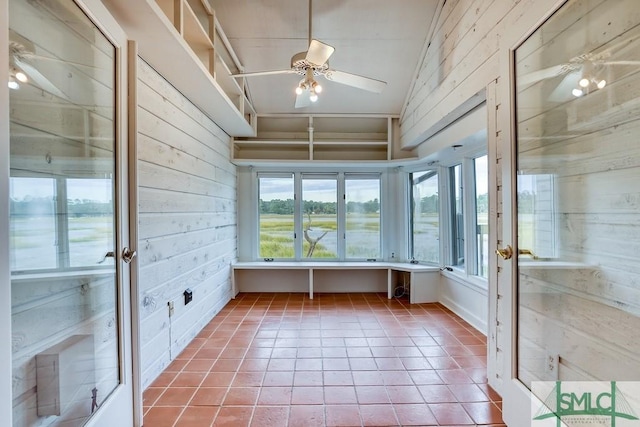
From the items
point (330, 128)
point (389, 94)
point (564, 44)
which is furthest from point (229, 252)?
point (564, 44)

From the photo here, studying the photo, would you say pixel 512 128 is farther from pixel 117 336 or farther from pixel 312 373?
pixel 117 336

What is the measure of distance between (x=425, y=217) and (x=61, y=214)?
3892 mm

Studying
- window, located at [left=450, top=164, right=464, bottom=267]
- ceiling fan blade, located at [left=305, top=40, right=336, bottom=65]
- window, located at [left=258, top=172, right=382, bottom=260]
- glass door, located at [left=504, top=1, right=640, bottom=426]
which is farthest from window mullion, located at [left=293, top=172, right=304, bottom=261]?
glass door, located at [left=504, top=1, right=640, bottom=426]

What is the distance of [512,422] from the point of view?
157 centimetres

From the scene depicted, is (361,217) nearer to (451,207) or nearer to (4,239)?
(451,207)

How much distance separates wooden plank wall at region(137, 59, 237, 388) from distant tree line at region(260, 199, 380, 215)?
41.3 inches

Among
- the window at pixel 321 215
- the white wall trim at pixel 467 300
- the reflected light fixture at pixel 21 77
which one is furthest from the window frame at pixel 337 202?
the reflected light fixture at pixel 21 77

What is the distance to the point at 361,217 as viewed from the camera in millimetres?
4625

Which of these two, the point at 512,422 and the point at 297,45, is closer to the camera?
the point at 512,422

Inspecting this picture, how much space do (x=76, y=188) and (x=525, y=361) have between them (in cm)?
235

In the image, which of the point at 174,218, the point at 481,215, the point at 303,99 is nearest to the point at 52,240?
the point at 174,218

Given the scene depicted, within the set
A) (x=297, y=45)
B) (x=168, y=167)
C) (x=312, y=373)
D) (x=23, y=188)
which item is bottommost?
(x=312, y=373)

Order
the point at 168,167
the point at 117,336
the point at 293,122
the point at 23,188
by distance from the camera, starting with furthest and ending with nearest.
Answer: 1. the point at 293,122
2. the point at 168,167
3. the point at 117,336
4. the point at 23,188

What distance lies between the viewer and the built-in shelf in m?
4.28
